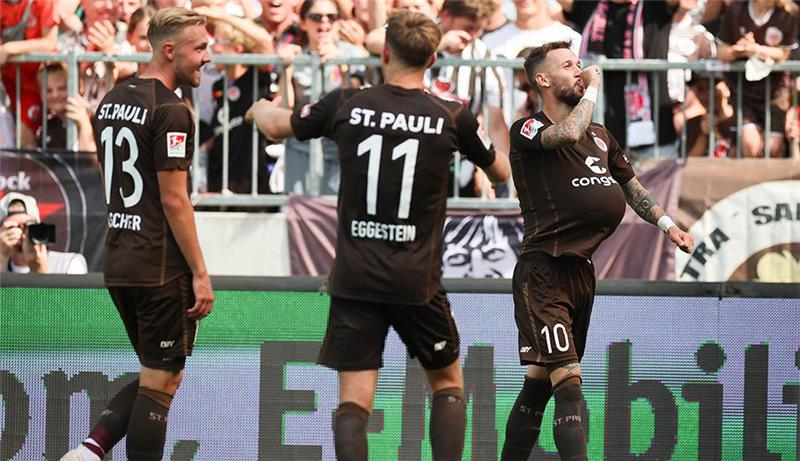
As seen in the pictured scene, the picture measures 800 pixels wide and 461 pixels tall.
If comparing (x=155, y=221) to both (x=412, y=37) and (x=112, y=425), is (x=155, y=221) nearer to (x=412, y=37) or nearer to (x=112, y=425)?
(x=112, y=425)

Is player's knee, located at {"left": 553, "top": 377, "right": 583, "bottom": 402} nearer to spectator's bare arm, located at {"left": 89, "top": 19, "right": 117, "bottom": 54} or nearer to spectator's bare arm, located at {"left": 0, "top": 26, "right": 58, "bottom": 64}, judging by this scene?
spectator's bare arm, located at {"left": 89, "top": 19, "right": 117, "bottom": 54}

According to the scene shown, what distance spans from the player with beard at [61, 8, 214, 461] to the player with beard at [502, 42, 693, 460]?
1617 millimetres

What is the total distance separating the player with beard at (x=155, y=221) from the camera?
6340 mm

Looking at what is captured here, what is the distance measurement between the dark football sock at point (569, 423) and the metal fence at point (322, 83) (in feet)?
12.9

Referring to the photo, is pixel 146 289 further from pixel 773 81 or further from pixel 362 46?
pixel 773 81

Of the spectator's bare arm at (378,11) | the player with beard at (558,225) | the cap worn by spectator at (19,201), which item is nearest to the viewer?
the player with beard at (558,225)

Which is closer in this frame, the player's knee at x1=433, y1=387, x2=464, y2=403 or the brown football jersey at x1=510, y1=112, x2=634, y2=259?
the player's knee at x1=433, y1=387, x2=464, y2=403

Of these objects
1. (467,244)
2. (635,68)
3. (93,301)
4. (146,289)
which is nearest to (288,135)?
(146,289)

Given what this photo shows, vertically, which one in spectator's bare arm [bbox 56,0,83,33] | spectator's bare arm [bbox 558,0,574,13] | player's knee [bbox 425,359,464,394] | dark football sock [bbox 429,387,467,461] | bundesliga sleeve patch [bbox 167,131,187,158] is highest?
spectator's bare arm [bbox 558,0,574,13]

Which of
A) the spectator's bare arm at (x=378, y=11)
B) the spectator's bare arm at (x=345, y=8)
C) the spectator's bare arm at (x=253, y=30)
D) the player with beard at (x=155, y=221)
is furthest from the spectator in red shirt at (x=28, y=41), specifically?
the player with beard at (x=155, y=221)

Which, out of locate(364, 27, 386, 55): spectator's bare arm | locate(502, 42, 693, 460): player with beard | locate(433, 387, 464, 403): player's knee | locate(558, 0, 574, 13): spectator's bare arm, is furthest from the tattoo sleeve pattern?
locate(558, 0, 574, 13): spectator's bare arm

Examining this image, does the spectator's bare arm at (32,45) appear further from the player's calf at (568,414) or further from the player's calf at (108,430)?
the player's calf at (568,414)

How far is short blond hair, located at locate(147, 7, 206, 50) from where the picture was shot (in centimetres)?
646

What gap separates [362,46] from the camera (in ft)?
35.4
